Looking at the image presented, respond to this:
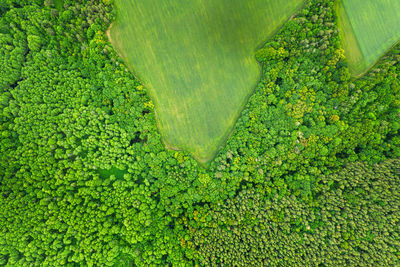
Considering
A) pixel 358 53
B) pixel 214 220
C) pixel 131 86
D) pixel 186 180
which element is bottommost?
pixel 214 220

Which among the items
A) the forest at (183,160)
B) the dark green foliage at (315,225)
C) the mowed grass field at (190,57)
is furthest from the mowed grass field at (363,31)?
the dark green foliage at (315,225)

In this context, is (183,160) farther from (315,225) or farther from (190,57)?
(315,225)

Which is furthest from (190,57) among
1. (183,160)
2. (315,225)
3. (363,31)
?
(315,225)

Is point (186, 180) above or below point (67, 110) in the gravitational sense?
below

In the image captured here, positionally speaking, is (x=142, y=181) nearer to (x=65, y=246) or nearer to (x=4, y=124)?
(x=65, y=246)

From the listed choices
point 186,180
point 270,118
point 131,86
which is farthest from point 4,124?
point 270,118

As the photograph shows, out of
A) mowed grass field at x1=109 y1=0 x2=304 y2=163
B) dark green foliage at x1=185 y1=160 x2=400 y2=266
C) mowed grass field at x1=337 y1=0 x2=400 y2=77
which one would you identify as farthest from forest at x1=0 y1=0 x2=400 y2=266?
mowed grass field at x1=337 y1=0 x2=400 y2=77

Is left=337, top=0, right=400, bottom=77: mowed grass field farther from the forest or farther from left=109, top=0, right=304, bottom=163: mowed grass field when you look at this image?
left=109, top=0, right=304, bottom=163: mowed grass field
